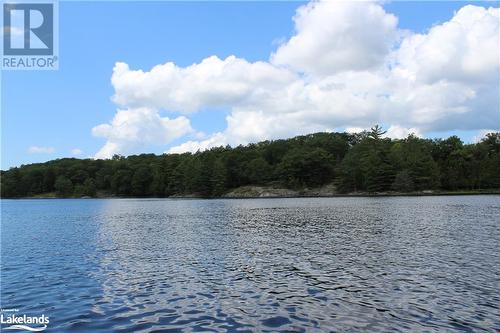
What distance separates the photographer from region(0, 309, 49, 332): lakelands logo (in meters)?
17.7

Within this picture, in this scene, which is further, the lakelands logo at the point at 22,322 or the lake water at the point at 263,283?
the lake water at the point at 263,283

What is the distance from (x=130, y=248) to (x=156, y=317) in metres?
23.0

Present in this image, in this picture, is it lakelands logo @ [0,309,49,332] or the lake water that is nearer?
lakelands logo @ [0,309,49,332]

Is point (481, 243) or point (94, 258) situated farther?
point (481, 243)

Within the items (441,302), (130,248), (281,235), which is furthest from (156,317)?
(281,235)

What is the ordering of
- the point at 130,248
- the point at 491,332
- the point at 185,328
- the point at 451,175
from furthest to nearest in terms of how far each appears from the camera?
the point at 451,175
the point at 130,248
the point at 185,328
the point at 491,332

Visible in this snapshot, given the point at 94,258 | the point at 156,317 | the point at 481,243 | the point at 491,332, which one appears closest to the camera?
the point at 491,332

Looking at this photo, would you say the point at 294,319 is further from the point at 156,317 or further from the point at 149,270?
the point at 149,270

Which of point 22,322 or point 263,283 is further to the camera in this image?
point 263,283

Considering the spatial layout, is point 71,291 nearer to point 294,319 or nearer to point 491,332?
point 294,319

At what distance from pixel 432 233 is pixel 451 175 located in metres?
162

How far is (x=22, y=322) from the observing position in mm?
18516

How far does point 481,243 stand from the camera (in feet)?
124

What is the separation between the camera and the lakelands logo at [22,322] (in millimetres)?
17688
